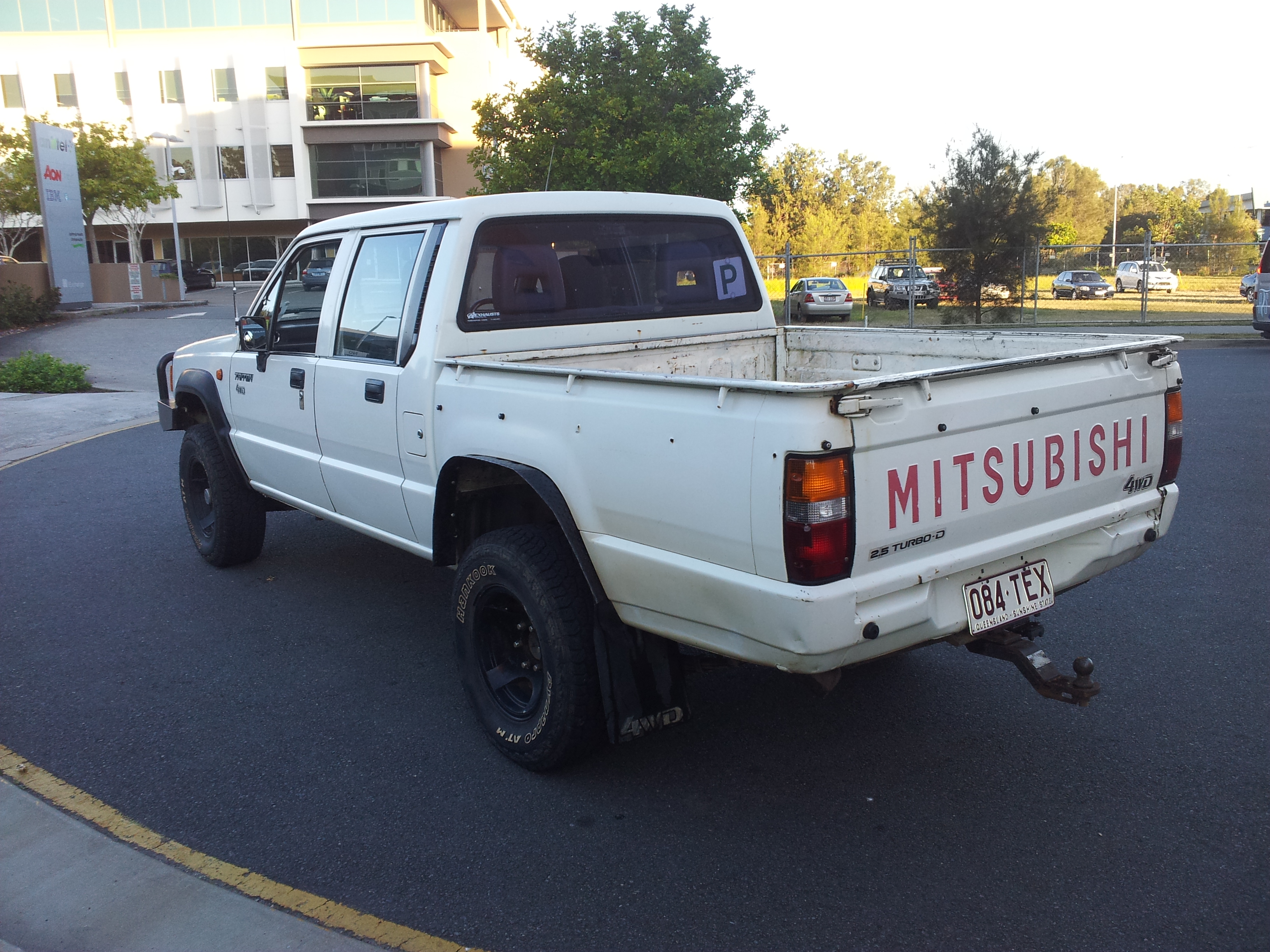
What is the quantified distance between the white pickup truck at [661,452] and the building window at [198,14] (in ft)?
173

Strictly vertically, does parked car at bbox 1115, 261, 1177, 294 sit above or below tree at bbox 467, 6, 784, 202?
below

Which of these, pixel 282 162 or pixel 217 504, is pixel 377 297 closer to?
pixel 217 504

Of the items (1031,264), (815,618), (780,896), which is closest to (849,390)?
(815,618)

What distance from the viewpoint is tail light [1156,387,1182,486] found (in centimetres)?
358

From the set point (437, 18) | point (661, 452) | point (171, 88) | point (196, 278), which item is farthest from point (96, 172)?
point (661, 452)

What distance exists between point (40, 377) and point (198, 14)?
4416cm

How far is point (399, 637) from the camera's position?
4992mm

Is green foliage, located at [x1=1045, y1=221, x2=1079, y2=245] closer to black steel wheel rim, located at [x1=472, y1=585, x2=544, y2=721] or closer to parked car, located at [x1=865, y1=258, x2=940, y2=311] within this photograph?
parked car, located at [x1=865, y1=258, x2=940, y2=311]

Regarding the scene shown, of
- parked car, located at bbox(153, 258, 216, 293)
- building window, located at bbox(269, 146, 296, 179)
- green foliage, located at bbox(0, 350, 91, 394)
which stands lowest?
green foliage, located at bbox(0, 350, 91, 394)

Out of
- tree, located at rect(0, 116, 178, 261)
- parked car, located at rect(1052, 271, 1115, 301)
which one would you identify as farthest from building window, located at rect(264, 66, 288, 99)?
parked car, located at rect(1052, 271, 1115, 301)

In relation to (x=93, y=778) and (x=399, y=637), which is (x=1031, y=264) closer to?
(x=399, y=637)

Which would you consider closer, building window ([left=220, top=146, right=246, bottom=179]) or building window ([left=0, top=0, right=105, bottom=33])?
building window ([left=0, top=0, right=105, bottom=33])

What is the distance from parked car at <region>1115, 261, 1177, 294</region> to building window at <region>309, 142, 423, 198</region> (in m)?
32.1

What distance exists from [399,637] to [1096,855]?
324 centimetres
